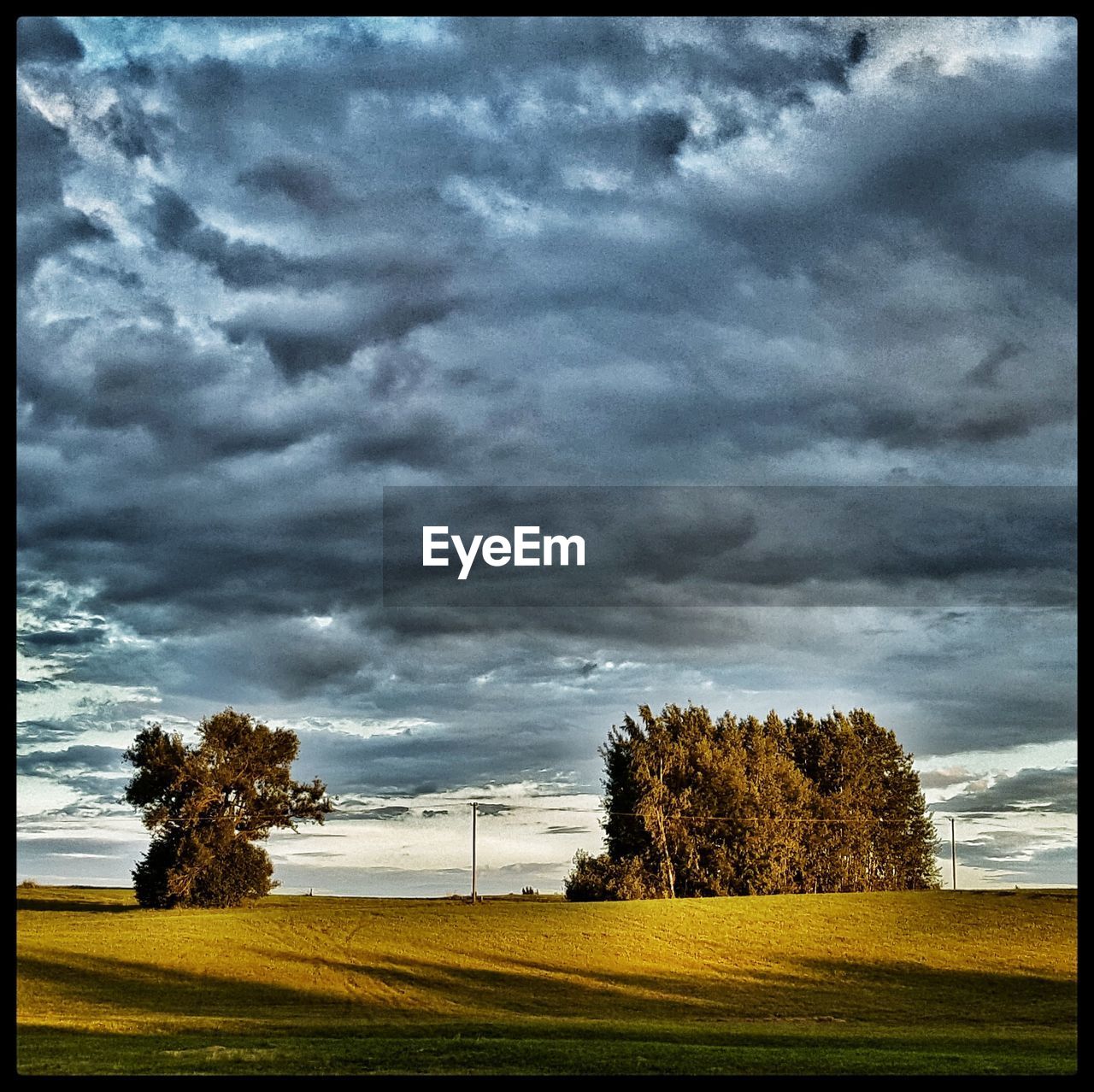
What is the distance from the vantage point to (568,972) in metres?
45.0

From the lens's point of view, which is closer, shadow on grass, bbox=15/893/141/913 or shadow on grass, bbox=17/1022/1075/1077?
shadow on grass, bbox=17/1022/1075/1077

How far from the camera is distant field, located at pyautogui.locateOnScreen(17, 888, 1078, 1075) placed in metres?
25.3

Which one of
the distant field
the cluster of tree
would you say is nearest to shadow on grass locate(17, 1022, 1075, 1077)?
the distant field

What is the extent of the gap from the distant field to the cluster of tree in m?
1.81

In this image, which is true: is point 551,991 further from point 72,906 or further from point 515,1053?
point 515,1053

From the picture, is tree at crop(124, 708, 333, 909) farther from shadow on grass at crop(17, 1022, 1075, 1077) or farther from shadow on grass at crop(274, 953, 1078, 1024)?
shadow on grass at crop(17, 1022, 1075, 1077)

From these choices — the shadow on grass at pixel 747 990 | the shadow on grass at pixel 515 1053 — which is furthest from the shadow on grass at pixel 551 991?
the shadow on grass at pixel 515 1053

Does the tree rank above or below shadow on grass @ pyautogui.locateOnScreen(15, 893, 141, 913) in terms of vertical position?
above

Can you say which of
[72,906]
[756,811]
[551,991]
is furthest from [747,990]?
[72,906]

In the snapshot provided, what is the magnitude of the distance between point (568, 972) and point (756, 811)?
41.0ft

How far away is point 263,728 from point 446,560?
29.4 meters

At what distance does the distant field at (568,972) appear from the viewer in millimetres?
25344
